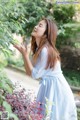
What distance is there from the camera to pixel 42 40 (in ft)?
12.1

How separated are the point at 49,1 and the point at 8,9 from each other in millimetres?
8944

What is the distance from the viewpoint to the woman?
3.62m

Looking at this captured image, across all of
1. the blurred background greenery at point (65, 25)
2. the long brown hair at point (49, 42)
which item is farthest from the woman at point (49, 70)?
the blurred background greenery at point (65, 25)

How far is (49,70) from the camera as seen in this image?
3740mm

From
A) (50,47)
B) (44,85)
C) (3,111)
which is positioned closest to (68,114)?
(44,85)

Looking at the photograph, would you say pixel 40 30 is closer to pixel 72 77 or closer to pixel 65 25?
pixel 65 25

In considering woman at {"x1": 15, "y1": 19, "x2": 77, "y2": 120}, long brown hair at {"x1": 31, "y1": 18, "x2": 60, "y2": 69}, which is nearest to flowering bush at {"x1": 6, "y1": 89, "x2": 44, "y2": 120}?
woman at {"x1": 15, "y1": 19, "x2": 77, "y2": 120}

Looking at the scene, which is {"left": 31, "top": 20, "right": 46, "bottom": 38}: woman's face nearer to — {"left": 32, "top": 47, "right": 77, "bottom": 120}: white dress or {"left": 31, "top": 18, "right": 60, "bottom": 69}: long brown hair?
{"left": 31, "top": 18, "right": 60, "bottom": 69}: long brown hair

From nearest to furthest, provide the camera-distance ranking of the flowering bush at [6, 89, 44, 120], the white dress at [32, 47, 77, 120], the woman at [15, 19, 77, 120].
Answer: the flowering bush at [6, 89, 44, 120]
the woman at [15, 19, 77, 120]
the white dress at [32, 47, 77, 120]

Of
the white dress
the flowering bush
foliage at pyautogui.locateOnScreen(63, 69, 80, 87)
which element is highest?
the flowering bush

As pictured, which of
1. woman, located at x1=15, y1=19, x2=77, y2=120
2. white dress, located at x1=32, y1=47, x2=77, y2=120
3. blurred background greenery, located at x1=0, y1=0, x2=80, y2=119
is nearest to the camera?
woman, located at x1=15, y1=19, x2=77, y2=120

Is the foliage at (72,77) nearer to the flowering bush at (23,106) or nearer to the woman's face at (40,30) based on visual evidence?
the woman's face at (40,30)

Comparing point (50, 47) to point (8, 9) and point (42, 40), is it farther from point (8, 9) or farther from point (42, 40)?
point (8, 9)

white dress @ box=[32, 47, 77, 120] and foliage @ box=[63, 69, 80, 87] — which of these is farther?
foliage @ box=[63, 69, 80, 87]
